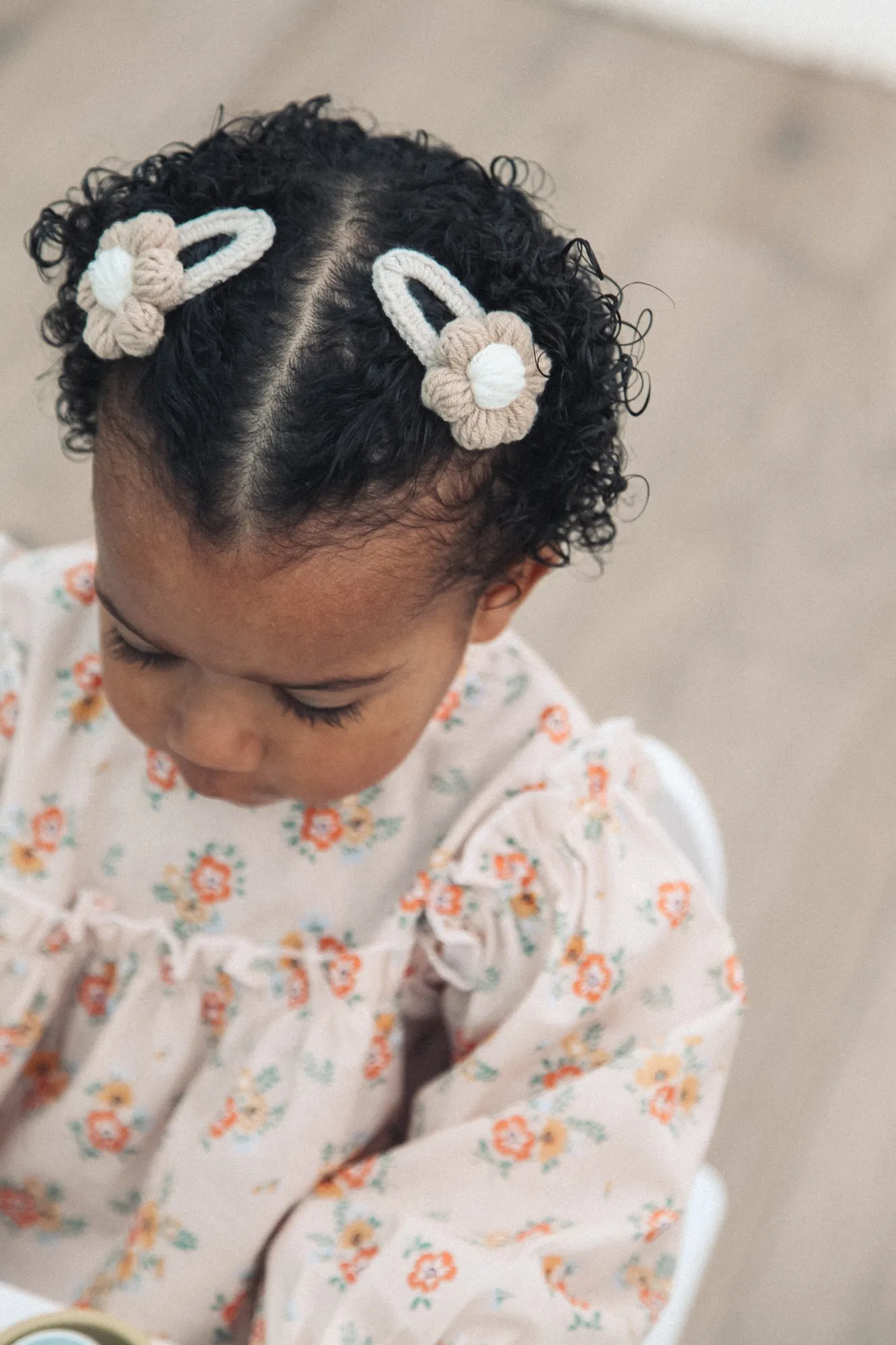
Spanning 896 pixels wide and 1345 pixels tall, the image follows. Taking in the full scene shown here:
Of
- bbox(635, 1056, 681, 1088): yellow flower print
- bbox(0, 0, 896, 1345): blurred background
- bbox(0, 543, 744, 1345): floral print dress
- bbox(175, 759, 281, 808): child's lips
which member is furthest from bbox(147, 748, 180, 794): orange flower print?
bbox(0, 0, 896, 1345): blurred background

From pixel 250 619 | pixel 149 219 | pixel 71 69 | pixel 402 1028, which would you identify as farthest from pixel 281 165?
pixel 71 69

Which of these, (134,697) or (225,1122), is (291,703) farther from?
(225,1122)

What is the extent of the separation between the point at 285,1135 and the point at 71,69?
156cm

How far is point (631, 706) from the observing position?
153 cm

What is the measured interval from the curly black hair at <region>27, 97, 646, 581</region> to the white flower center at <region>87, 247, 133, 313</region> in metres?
0.02

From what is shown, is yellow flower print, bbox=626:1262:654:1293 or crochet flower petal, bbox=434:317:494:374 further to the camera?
yellow flower print, bbox=626:1262:654:1293

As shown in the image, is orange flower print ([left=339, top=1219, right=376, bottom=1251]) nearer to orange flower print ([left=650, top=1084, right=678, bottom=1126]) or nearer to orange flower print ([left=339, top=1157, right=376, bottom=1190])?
orange flower print ([left=339, top=1157, right=376, bottom=1190])

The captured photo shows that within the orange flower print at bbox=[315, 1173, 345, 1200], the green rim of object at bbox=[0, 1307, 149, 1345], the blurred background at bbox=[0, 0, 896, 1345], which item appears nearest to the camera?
the green rim of object at bbox=[0, 1307, 149, 1345]

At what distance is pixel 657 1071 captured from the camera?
84 centimetres

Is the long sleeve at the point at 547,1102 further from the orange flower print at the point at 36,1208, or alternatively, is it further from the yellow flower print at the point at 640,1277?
the orange flower print at the point at 36,1208

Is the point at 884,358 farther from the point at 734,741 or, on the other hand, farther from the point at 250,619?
the point at 250,619

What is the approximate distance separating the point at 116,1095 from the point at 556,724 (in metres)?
0.33

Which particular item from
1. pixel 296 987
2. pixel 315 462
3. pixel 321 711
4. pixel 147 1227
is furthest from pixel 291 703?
pixel 147 1227

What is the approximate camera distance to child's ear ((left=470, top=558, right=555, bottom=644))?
2.55 ft
